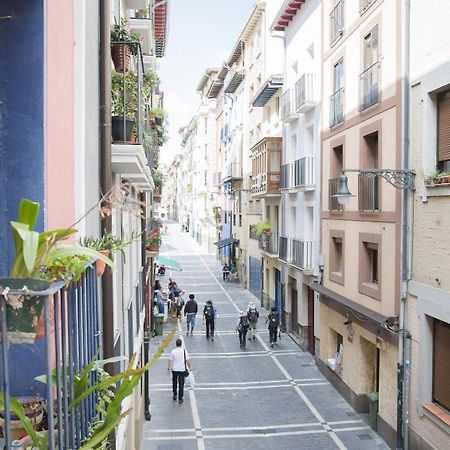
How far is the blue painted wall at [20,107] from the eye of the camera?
355 centimetres

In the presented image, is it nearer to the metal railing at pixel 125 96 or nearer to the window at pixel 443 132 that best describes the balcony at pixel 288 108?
the window at pixel 443 132

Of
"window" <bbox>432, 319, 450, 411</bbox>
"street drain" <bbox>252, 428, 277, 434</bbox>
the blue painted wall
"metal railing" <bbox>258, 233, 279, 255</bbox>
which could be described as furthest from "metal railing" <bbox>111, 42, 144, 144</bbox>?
"metal railing" <bbox>258, 233, 279, 255</bbox>

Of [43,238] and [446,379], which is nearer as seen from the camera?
[43,238]

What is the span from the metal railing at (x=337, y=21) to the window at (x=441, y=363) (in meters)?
10.5

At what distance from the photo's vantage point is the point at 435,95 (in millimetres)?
12055

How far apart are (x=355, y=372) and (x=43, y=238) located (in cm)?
1531

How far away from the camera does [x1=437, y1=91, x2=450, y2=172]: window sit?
11.6m

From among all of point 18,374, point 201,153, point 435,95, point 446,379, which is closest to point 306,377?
point 446,379

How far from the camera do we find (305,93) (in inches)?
860

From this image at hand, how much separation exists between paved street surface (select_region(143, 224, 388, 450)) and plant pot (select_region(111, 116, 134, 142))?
325 inches

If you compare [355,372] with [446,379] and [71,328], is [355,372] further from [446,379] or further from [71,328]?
[71,328]

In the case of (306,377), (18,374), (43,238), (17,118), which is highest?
(17,118)

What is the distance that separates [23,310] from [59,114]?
226 cm

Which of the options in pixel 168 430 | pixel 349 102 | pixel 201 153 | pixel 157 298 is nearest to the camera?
pixel 168 430
